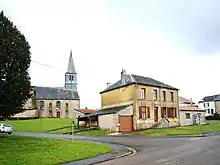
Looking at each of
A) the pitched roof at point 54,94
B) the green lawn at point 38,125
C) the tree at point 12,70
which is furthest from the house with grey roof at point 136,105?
the pitched roof at point 54,94

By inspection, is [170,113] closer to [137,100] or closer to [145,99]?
[145,99]

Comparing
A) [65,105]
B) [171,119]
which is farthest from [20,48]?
[65,105]

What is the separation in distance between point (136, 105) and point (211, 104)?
3209 inches

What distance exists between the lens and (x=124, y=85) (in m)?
57.7

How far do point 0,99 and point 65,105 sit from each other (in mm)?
79461

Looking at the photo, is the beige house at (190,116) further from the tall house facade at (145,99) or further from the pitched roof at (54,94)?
the pitched roof at (54,94)

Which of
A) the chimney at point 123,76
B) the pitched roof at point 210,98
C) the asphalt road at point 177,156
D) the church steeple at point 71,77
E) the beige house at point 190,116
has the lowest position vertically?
the asphalt road at point 177,156

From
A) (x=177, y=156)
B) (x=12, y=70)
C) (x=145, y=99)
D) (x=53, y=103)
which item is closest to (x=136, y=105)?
(x=145, y=99)

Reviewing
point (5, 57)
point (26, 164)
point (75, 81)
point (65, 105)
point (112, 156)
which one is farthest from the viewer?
point (75, 81)

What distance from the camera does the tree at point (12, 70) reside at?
26562mm

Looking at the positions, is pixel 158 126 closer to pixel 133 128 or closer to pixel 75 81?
pixel 133 128

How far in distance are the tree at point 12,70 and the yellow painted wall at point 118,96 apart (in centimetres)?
2932

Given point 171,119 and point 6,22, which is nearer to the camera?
A: point 6,22

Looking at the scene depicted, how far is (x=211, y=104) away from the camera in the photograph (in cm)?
12900
